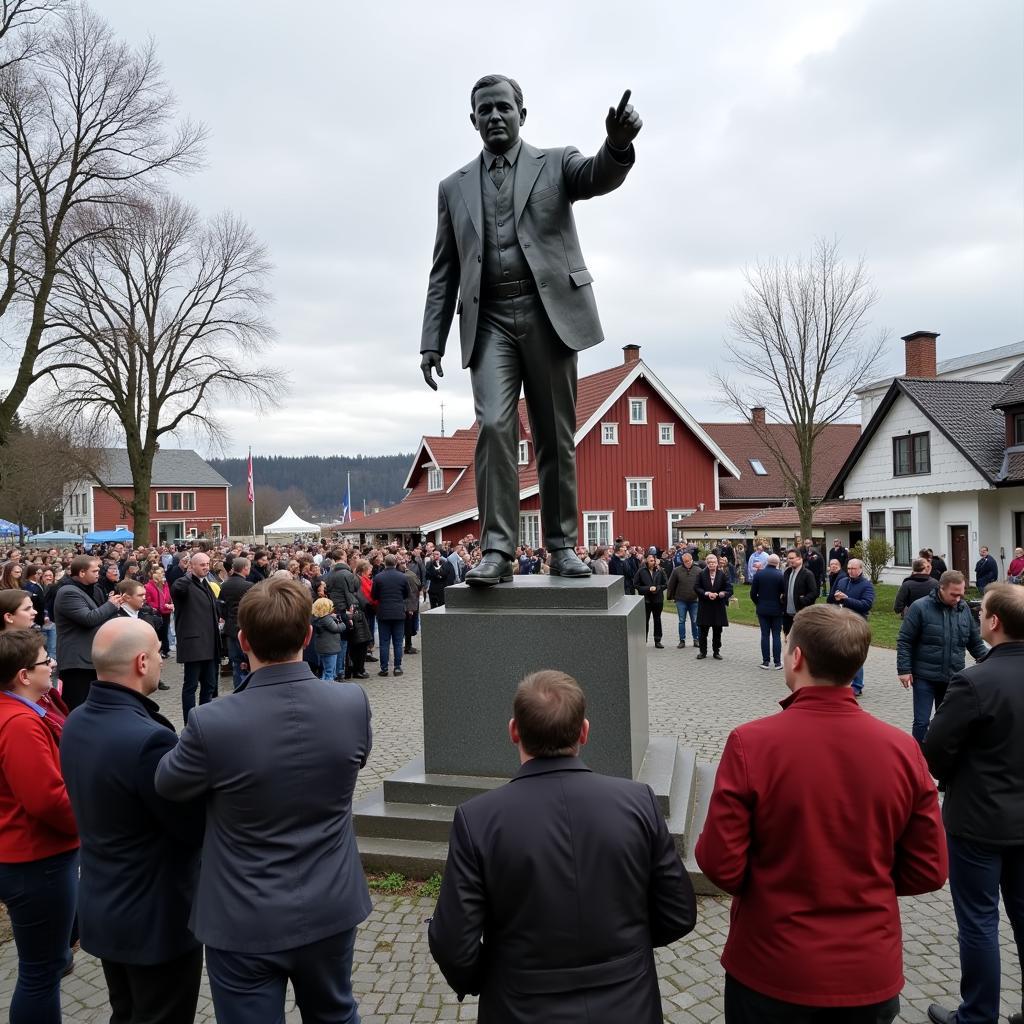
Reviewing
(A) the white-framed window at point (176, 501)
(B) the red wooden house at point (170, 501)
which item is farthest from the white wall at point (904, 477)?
(A) the white-framed window at point (176, 501)

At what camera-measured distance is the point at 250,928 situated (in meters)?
2.19

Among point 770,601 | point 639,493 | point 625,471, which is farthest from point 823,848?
point 639,493

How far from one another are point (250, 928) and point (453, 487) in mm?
33128

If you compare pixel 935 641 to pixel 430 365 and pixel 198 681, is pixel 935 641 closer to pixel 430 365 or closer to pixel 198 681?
pixel 430 365

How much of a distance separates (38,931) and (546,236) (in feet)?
13.8

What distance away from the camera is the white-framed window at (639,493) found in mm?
32719

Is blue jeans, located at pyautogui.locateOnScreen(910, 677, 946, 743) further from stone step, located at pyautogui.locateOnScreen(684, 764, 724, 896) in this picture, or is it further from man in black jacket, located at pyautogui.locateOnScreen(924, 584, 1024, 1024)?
man in black jacket, located at pyautogui.locateOnScreen(924, 584, 1024, 1024)

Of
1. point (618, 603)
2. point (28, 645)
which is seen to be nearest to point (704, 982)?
point (618, 603)

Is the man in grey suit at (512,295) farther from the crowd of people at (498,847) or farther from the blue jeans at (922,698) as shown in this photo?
the blue jeans at (922,698)

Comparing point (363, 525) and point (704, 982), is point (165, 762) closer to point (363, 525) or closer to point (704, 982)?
point (704, 982)

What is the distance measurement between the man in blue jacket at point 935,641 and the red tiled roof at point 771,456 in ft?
102

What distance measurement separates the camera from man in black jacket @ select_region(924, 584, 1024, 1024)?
2975 millimetres

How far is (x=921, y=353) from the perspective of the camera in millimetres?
32938

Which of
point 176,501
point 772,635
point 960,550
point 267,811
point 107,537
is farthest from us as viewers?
point 176,501
